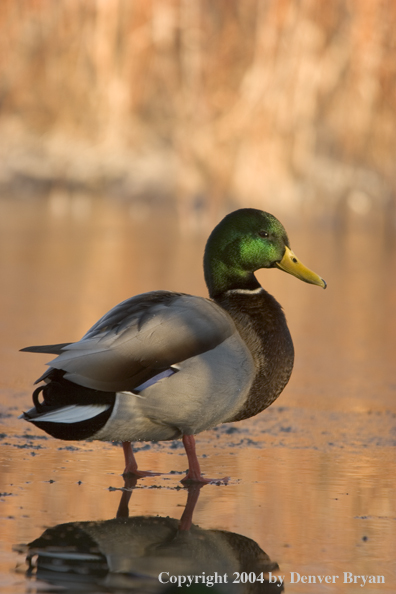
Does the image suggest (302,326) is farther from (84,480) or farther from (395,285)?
(84,480)

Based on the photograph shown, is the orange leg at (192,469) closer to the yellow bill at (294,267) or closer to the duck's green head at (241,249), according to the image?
the duck's green head at (241,249)

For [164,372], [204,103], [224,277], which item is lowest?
[164,372]

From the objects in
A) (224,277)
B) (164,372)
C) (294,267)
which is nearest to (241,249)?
(224,277)

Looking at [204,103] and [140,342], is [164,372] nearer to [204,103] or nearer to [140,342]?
[140,342]

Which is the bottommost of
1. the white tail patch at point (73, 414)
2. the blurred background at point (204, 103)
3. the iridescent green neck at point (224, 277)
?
the white tail patch at point (73, 414)

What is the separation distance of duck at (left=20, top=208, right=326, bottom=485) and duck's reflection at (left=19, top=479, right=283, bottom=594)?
0.44 metres

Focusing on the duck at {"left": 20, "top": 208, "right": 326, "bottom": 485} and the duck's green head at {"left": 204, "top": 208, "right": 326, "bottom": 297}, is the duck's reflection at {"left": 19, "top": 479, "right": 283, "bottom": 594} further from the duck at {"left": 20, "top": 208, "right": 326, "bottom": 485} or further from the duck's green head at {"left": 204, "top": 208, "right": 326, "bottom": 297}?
the duck's green head at {"left": 204, "top": 208, "right": 326, "bottom": 297}

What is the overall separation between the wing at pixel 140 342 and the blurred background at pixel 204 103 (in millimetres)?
8573

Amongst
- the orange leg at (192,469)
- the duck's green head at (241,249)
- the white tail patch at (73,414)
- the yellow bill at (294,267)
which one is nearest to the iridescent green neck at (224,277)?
the duck's green head at (241,249)

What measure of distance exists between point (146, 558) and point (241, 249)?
5.19 ft

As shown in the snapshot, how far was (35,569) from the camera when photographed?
2459 mm

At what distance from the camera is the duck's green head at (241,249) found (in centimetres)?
394

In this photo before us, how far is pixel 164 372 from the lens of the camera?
3.33 m

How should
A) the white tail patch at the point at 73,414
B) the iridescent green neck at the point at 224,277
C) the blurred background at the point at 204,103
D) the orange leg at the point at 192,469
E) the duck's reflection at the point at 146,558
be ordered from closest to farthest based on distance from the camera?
1. the duck's reflection at the point at 146,558
2. the white tail patch at the point at 73,414
3. the orange leg at the point at 192,469
4. the iridescent green neck at the point at 224,277
5. the blurred background at the point at 204,103
